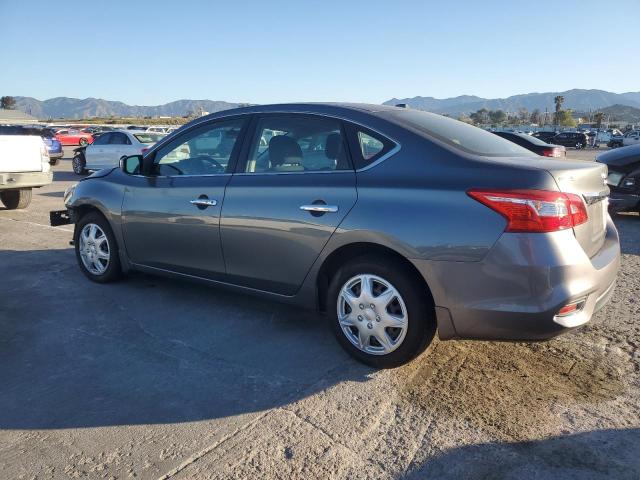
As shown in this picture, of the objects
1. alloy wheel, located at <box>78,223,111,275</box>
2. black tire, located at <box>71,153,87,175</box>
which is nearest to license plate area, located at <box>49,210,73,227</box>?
alloy wheel, located at <box>78,223,111,275</box>

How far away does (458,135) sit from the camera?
12.2 feet

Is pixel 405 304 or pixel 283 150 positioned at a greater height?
pixel 283 150

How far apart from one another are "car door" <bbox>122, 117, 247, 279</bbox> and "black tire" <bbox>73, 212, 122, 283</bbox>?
26 cm

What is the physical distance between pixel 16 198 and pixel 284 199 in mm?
8309

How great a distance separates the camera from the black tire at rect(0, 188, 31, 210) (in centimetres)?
1006

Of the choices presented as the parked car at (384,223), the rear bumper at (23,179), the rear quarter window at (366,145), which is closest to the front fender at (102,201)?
the parked car at (384,223)

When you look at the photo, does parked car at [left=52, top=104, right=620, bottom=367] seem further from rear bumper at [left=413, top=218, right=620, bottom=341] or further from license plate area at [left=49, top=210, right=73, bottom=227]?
license plate area at [left=49, top=210, right=73, bottom=227]

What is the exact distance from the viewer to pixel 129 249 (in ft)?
16.5

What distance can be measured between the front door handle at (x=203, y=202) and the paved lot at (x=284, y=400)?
922mm

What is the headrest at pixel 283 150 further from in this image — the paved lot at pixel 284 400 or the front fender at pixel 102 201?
the front fender at pixel 102 201

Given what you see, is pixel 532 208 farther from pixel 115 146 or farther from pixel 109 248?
pixel 115 146

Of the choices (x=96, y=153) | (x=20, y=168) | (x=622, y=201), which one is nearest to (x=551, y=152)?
(x=622, y=201)

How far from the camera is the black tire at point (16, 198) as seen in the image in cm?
1006

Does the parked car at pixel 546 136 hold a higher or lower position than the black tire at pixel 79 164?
higher
